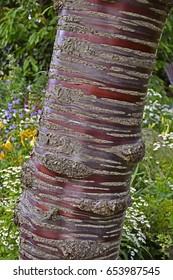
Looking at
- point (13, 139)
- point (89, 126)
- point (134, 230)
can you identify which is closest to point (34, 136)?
point (13, 139)

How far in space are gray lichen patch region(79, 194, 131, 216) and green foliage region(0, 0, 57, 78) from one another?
484 cm

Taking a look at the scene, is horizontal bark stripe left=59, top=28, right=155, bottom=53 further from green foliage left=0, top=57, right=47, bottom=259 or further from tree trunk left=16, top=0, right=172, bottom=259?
green foliage left=0, top=57, right=47, bottom=259

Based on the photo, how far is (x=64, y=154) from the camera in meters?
1.46

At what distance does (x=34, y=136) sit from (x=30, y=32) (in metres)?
3.10

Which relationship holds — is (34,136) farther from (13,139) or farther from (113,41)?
(113,41)

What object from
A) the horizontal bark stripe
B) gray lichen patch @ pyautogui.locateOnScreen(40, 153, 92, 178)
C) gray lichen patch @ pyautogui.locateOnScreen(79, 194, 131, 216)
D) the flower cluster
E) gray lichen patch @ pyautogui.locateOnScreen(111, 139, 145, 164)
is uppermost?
the horizontal bark stripe

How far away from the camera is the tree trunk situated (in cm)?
140

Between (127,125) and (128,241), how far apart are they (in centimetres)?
164

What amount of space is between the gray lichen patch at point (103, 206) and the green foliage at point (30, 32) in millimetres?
4842

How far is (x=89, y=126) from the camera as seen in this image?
142 centimetres

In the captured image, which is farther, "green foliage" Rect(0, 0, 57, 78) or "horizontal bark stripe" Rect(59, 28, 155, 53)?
"green foliage" Rect(0, 0, 57, 78)

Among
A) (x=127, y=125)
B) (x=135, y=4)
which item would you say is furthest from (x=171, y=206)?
(x=135, y=4)

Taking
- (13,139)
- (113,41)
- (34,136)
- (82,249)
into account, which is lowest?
(13,139)

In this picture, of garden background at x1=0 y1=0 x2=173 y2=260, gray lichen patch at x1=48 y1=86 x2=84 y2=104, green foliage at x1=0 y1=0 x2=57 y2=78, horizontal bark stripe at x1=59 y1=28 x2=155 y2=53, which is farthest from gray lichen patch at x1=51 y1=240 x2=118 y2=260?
green foliage at x1=0 y1=0 x2=57 y2=78
